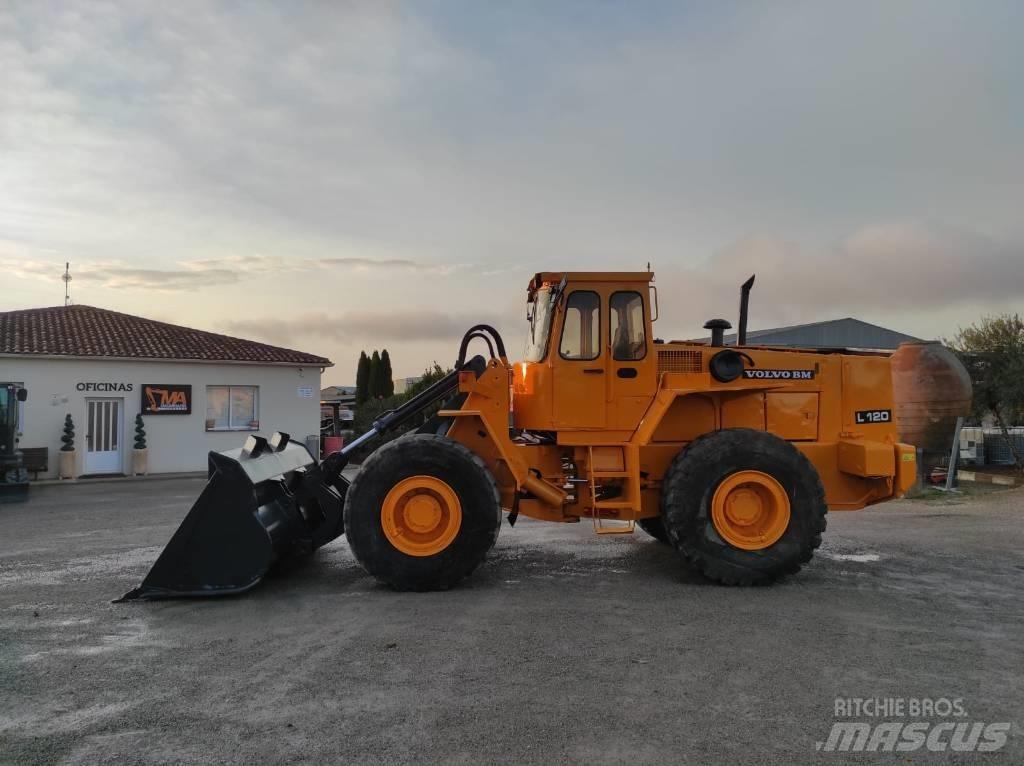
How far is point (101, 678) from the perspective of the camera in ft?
15.1

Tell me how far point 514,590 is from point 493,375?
6.50ft

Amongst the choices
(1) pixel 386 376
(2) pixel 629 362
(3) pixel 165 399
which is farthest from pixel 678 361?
(1) pixel 386 376

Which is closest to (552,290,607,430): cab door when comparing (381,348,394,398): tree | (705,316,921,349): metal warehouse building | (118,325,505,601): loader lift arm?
(118,325,505,601): loader lift arm

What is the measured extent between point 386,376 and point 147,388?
73.7ft

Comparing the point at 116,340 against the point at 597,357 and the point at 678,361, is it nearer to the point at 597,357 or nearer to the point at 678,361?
the point at 597,357

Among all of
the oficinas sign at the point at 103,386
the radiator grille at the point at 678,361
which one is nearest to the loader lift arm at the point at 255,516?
the radiator grille at the point at 678,361

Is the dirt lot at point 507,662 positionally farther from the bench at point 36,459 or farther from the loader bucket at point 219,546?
the bench at point 36,459

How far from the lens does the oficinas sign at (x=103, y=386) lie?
2102cm

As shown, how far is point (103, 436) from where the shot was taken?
845 inches

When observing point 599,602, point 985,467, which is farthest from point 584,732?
point 985,467

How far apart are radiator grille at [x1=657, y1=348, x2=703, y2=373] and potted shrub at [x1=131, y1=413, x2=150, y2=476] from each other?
1844 cm

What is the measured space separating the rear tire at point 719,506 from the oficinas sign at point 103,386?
19323 mm

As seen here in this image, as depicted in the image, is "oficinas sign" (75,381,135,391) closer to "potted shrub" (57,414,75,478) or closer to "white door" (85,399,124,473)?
"white door" (85,399,124,473)

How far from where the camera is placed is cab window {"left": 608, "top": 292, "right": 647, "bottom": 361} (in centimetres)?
718
